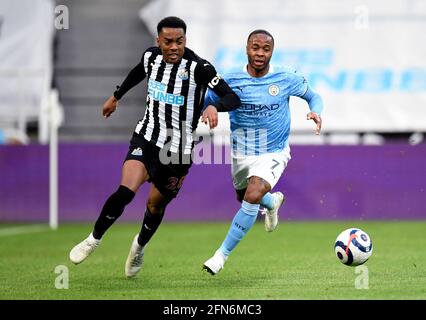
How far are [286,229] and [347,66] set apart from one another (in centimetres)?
448

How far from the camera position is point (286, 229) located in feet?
50.7

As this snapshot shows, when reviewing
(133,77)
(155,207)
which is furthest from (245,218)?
(133,77)

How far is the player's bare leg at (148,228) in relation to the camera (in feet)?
29.6

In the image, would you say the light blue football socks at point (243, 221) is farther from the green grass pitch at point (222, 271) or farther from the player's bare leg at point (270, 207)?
the player's bare leg at point (270, 207)

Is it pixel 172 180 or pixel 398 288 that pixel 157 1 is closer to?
pixel 172 180

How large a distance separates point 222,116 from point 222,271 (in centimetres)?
902

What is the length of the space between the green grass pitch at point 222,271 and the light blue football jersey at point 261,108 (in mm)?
1183

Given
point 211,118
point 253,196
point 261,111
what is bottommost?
point 253,196

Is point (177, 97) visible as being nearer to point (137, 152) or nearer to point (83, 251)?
point (137, 152)

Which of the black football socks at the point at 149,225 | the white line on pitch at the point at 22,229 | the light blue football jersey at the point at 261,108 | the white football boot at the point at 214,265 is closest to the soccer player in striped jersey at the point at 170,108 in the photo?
the black football socks at the point at 149,225

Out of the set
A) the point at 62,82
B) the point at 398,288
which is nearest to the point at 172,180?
the point at 398,288

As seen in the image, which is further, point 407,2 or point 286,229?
point 407,2

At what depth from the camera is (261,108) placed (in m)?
9.30

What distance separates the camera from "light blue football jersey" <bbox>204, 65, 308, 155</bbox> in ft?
30.5
